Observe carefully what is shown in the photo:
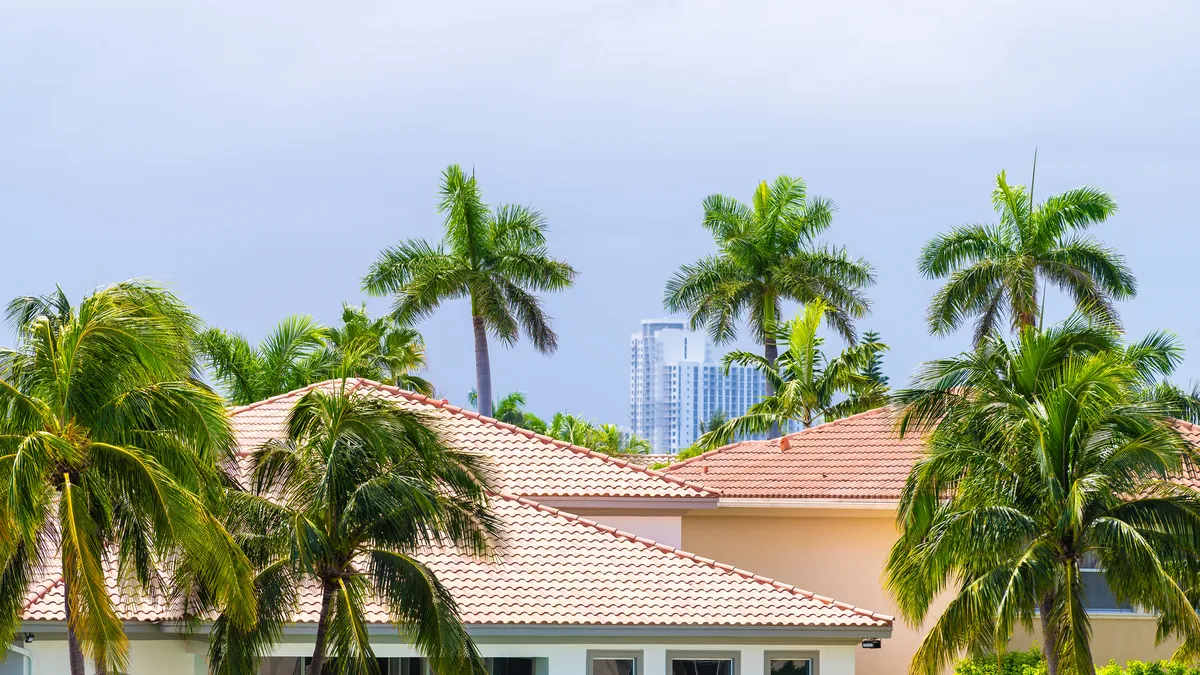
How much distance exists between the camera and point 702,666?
73.6 feet

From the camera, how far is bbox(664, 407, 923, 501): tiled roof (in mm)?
27594

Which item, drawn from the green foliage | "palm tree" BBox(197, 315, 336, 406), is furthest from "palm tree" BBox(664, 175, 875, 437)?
"palm tree" BBox(197, 315, 336, 406)

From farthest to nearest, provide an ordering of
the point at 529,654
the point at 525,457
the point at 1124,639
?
1. the point at 525,457
2. the point at 1124,639
3. the point at 529,654

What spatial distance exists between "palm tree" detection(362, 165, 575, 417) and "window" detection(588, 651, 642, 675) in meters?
20.7

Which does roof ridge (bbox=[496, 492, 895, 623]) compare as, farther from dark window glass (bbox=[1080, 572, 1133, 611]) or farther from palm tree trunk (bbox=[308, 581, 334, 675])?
palm tree trunk (bbox=[308, 581, 334, 675])

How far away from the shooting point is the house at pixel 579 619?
2084cm

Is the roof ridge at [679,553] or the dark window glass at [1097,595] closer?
the roof ridge at [679,553]

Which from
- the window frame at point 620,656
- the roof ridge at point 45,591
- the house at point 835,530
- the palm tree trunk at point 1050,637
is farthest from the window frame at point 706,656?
the roof ridge at point 45,591

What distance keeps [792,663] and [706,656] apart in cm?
127

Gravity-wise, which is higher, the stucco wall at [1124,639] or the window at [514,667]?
the stucco wall at [1124,639]

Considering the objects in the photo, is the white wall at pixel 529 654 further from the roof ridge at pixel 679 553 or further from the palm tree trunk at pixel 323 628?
the palm tree trunk at pixel 323 628

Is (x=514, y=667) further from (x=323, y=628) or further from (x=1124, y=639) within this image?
(x=1124, y=639)

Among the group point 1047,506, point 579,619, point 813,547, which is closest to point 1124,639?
point 813,547

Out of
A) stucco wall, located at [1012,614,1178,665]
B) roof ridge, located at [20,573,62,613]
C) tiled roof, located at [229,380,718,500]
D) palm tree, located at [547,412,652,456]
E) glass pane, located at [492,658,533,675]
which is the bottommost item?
glass pane, located at [492,658,533,675]
